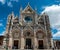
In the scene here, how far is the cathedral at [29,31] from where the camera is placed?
42.1m

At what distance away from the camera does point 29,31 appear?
Answer: 43.6m

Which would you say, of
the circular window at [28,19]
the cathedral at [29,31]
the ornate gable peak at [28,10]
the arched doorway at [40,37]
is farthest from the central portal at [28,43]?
the ornate gable peak at [28,10]

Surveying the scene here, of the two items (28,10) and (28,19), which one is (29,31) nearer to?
(28,19)

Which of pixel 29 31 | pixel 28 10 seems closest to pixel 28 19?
pixel 28 10

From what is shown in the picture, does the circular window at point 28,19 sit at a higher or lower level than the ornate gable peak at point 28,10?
lower

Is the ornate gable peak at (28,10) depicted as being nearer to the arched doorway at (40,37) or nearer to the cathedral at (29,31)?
the cathedral at (29,31)

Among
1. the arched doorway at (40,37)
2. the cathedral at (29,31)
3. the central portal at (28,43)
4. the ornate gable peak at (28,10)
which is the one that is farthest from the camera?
the ornate gable peak at (28,10)

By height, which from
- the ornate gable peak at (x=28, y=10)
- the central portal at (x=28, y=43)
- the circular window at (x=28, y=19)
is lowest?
the central portal at (x=28, y=43)

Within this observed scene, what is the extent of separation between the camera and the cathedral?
4212 cm

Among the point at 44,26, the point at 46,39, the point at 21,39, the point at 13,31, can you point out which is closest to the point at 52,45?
the point at 46,39

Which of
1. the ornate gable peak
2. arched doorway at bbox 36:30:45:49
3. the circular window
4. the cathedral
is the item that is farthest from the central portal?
the ornate gable peak

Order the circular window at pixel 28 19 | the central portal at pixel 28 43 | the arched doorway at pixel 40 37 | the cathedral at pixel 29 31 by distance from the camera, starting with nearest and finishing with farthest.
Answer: the central portal at pixel 28 43
the cathedral at pixel 29 31
the arched doorway at pixel 40 37
the circular window at pixel 28 19

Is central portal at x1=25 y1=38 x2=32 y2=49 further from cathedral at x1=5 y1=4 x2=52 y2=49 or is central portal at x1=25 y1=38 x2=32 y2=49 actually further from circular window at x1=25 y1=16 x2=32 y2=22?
circular window at x1=25 y1=16 x2=32 y2=22

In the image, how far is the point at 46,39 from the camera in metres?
42.4
